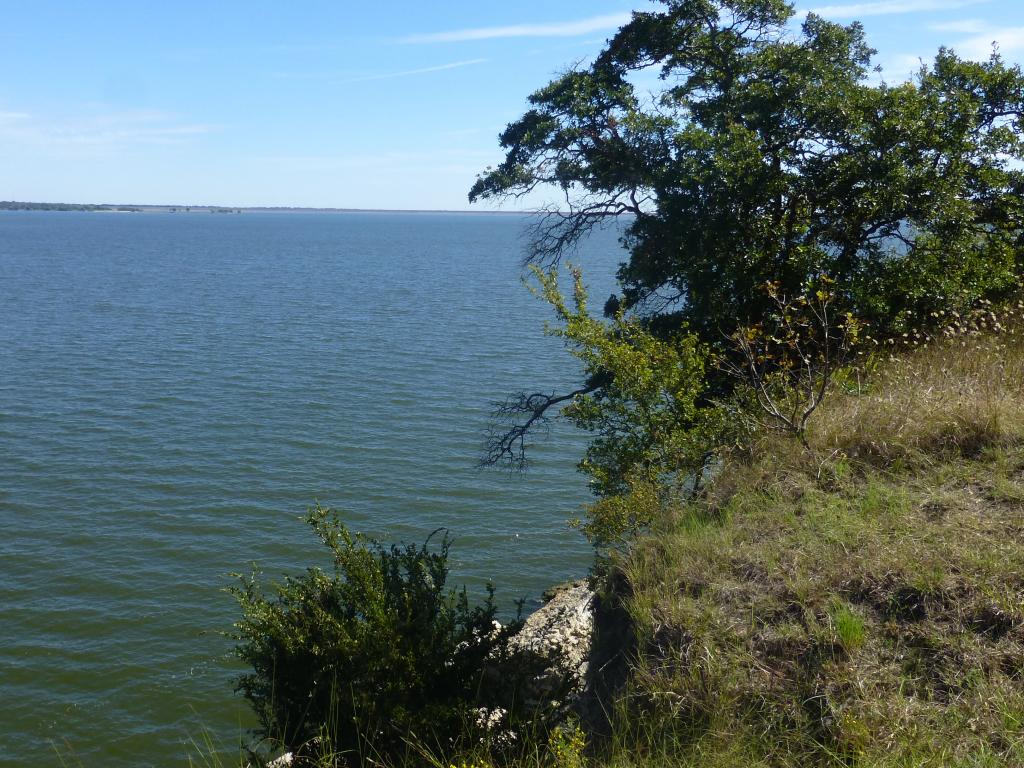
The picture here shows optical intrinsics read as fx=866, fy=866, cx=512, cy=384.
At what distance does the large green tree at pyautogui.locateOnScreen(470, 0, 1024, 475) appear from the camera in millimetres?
12258

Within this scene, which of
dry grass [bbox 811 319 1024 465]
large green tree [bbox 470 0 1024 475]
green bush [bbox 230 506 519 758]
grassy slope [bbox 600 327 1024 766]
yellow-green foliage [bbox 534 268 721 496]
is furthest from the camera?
large green tree [bbox 470 0 1024 475]

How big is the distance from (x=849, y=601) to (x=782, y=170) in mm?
9102

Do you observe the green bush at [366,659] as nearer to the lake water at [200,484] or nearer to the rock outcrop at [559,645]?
the rock outcrop at [559,645]

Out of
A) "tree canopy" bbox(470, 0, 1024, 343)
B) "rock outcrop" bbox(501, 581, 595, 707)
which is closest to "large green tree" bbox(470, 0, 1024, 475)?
"tree canopy" bbox(470, 0, 1024, 343)

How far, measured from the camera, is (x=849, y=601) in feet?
17.9

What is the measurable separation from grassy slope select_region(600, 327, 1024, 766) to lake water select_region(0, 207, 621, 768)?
511cm

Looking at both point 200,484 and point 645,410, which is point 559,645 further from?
point 200,484

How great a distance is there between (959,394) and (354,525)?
1154cm

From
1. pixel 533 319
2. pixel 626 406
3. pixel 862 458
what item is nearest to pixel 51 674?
pixel 626 406

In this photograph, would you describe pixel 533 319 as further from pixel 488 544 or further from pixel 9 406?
pixel 488 544

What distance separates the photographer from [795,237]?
1270cm

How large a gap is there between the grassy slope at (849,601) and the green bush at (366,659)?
1175 mm

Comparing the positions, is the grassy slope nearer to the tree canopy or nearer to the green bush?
the green bush

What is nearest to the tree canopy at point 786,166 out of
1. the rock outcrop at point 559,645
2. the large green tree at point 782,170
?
the large green tree at point 782,170
